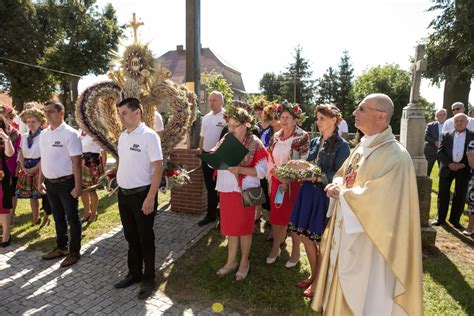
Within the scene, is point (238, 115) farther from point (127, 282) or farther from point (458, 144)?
point (458, 144)

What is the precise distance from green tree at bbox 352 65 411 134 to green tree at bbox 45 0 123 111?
95.4ft

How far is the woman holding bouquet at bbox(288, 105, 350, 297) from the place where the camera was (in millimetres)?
3497

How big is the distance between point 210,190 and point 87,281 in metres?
2.57

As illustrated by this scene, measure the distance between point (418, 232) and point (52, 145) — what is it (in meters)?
4.37

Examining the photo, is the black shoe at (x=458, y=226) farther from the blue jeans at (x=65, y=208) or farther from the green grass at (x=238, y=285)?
the blue jeans at (x=65, y=208)

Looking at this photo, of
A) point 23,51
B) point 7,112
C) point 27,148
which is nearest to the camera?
point 27,148

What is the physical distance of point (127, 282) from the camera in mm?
3922

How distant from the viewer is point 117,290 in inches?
152

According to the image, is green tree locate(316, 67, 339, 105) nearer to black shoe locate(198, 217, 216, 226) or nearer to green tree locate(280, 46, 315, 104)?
green tree locate(280, 46, 315, 104)

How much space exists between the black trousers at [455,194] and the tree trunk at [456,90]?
1434 centimetres

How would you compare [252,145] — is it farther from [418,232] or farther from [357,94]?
[357,94]

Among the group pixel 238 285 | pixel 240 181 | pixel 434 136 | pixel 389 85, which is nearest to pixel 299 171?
pixel 240 181

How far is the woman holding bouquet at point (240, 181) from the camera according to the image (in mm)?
3855

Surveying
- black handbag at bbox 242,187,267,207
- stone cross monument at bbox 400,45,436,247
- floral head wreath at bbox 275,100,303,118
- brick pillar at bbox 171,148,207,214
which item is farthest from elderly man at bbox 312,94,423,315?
brick pillar at bbox 171,148,207,214
